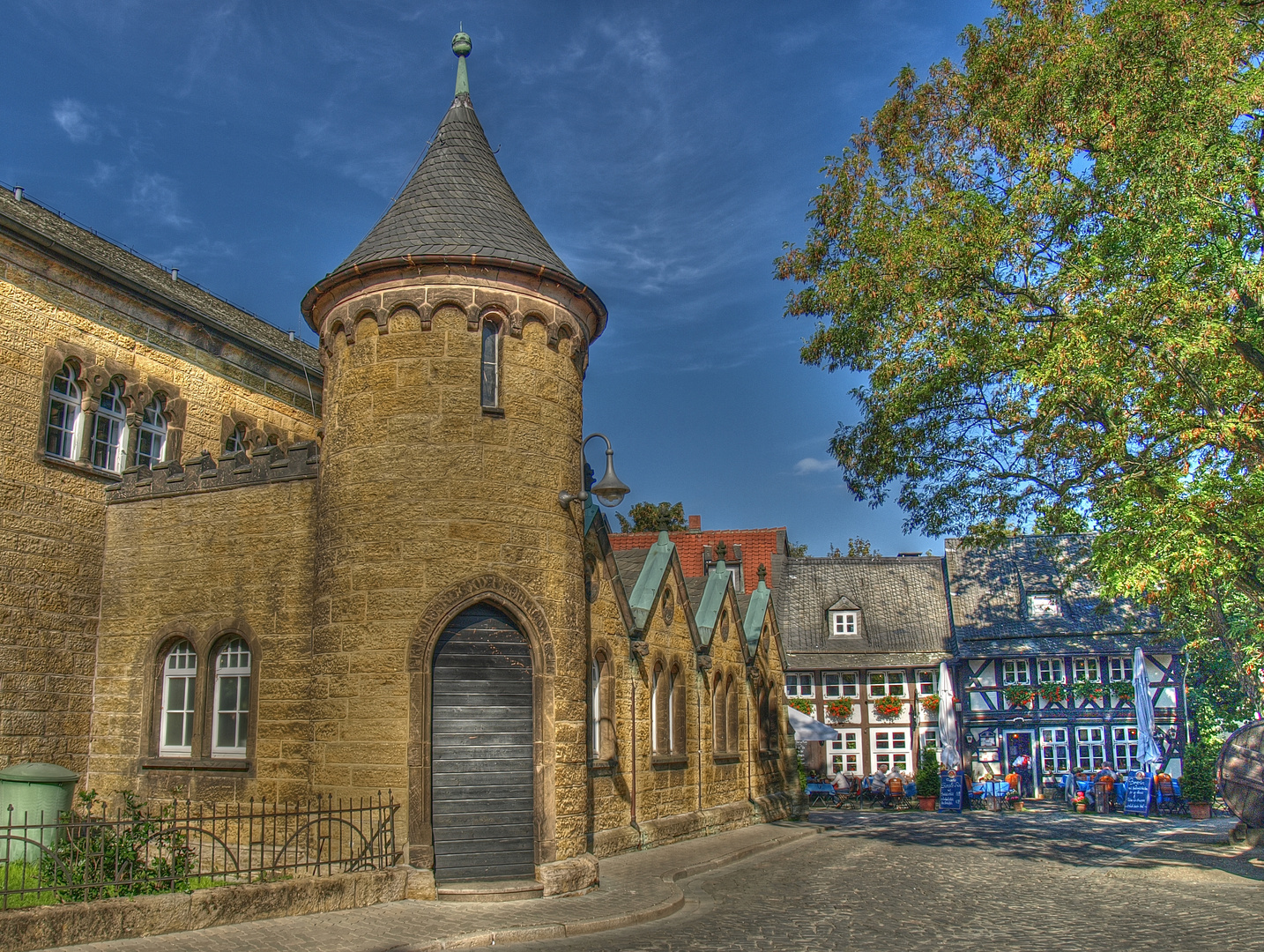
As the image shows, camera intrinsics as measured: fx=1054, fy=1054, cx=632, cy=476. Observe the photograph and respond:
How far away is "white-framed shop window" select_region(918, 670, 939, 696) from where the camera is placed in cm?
3897

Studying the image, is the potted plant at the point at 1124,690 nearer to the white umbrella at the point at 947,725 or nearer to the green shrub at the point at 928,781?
the white umbrella at the point at 947,725

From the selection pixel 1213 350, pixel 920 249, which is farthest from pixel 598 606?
pixel 1213 350

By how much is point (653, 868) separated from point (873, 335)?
9.43 m

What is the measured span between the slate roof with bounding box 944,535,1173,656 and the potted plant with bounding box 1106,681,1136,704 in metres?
1.18

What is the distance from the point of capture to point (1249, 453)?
49.3ft

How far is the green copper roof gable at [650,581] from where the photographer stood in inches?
717

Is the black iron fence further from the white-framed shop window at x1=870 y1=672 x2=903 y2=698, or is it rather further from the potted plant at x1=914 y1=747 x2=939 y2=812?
the white-framed shop window at x1=870 y1=672 x2=903 y2=698

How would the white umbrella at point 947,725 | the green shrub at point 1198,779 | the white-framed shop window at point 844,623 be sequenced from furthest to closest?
the white-framed shop window at point 844,623 → the white umbrella at point 947,725 → the green shrub at point 1198,779

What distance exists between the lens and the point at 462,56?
637 inches

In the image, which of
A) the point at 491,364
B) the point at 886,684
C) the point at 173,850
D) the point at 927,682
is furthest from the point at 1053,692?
the point at 173,850

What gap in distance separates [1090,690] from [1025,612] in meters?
4.12

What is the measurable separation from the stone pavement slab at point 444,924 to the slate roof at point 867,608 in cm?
2709

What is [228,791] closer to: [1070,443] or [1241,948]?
[1241,948]

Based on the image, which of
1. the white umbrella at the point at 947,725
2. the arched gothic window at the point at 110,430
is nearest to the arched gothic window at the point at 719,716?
the arched gothic window at the point at 110,430
